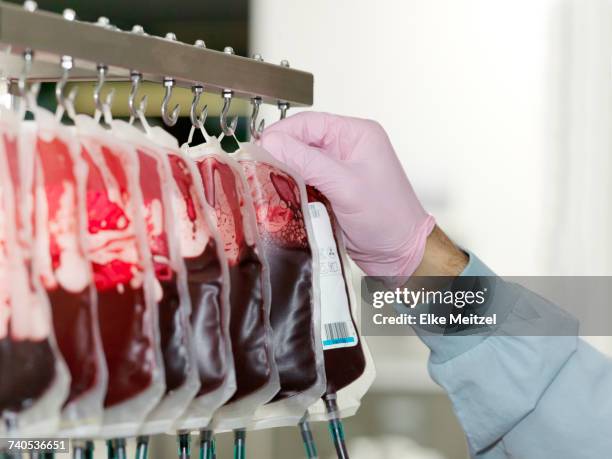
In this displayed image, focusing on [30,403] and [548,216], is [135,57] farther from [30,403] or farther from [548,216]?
[548,216]

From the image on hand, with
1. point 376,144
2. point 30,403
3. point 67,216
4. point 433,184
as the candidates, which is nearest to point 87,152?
point 67,216

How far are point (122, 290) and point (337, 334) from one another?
0.23 meters

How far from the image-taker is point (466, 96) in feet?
4.67

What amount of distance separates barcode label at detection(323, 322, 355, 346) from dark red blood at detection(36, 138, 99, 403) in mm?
244

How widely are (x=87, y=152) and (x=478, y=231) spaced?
3.01 feet

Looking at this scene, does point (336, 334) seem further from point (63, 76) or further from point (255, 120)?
point (63, 76)

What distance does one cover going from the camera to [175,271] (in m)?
0.64

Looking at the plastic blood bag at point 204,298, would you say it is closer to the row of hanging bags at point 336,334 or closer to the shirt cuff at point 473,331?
the row of hanging bags at point 336,334

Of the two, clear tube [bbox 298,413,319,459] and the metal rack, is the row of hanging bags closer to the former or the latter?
clear tube [bbox 298,413,319,459]

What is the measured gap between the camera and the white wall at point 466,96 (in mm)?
1401

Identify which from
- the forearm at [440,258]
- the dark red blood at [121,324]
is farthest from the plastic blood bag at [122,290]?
the forearm at [440,258]

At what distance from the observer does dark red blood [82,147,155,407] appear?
0.60 m

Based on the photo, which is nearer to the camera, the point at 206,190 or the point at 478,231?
the point at 206,190

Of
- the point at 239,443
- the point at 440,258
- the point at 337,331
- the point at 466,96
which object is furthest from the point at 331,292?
the point at 466,96
